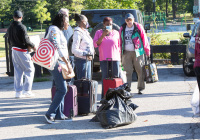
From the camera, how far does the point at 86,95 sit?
296 inches

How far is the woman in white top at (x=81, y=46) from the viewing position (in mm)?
7820

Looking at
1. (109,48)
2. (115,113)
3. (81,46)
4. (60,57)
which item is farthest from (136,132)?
(109,48)

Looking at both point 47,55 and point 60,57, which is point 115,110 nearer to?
point 60,57

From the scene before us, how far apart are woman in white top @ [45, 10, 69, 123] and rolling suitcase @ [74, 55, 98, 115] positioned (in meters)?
0.48

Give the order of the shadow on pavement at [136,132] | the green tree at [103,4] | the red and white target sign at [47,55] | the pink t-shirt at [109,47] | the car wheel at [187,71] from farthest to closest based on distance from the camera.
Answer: the green tree at [103,4] → the car wheel at [187,71] → the pink t-shirt at [109,47] → the red and white target sign at [47,55] → the shadow on pavement at [136,132]

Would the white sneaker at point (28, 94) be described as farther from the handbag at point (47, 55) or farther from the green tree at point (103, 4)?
the green tree at point (103, 4)

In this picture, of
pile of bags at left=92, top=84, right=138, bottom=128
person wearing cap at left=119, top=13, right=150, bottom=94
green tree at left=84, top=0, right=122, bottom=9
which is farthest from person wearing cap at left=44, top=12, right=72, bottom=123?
green tree at left=84, top=0, right=122, bottom=9

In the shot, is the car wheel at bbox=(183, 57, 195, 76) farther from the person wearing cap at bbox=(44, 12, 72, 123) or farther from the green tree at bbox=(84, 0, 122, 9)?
the green tree at bbox=(84, 0, 122, 9)

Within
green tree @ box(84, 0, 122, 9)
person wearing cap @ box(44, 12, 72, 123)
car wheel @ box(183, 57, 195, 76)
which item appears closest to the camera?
person wearing cap @ box(44, 12, 72, 123)

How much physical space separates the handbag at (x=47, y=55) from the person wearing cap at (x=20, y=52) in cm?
274

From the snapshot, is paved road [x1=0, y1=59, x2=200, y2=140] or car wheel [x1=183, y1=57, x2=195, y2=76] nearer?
paved road [x1=0, y1=59, x2=200, y2=140]

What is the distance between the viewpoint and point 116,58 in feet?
27.7

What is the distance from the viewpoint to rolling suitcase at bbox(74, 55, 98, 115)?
748 cm

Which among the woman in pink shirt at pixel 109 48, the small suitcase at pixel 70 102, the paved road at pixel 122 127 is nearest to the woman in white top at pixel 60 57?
the small suitcase at pixel 70 102
